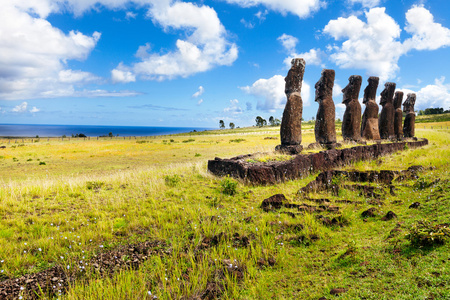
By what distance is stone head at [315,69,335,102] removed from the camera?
17.0 meters

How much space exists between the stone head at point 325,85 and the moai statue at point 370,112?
228 inches

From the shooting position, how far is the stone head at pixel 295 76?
15570mm

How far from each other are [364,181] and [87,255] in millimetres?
9183

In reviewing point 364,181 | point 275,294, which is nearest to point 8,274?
point 275,294

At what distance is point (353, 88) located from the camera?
758 inches

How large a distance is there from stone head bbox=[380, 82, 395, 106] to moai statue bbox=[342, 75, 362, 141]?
522 centimetres

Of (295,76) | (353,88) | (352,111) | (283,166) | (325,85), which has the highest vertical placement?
(295,76)

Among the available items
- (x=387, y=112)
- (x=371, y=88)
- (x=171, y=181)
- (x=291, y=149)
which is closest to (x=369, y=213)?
(x=171, y=181)

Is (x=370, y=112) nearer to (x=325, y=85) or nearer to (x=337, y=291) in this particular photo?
(x=325, y=85)

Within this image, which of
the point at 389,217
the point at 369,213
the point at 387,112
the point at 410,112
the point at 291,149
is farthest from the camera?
the point at 410,112

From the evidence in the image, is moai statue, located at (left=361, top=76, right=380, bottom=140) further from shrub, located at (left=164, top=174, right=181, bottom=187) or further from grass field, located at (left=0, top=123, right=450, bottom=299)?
shrub, located at (left=164, top=174, right=181, bottom=187)

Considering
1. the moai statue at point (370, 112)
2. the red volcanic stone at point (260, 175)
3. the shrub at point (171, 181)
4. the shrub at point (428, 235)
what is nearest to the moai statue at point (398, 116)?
the moai statue at point (370, 112)

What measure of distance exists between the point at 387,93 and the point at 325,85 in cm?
960

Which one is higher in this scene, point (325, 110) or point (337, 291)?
point (325, 110)
